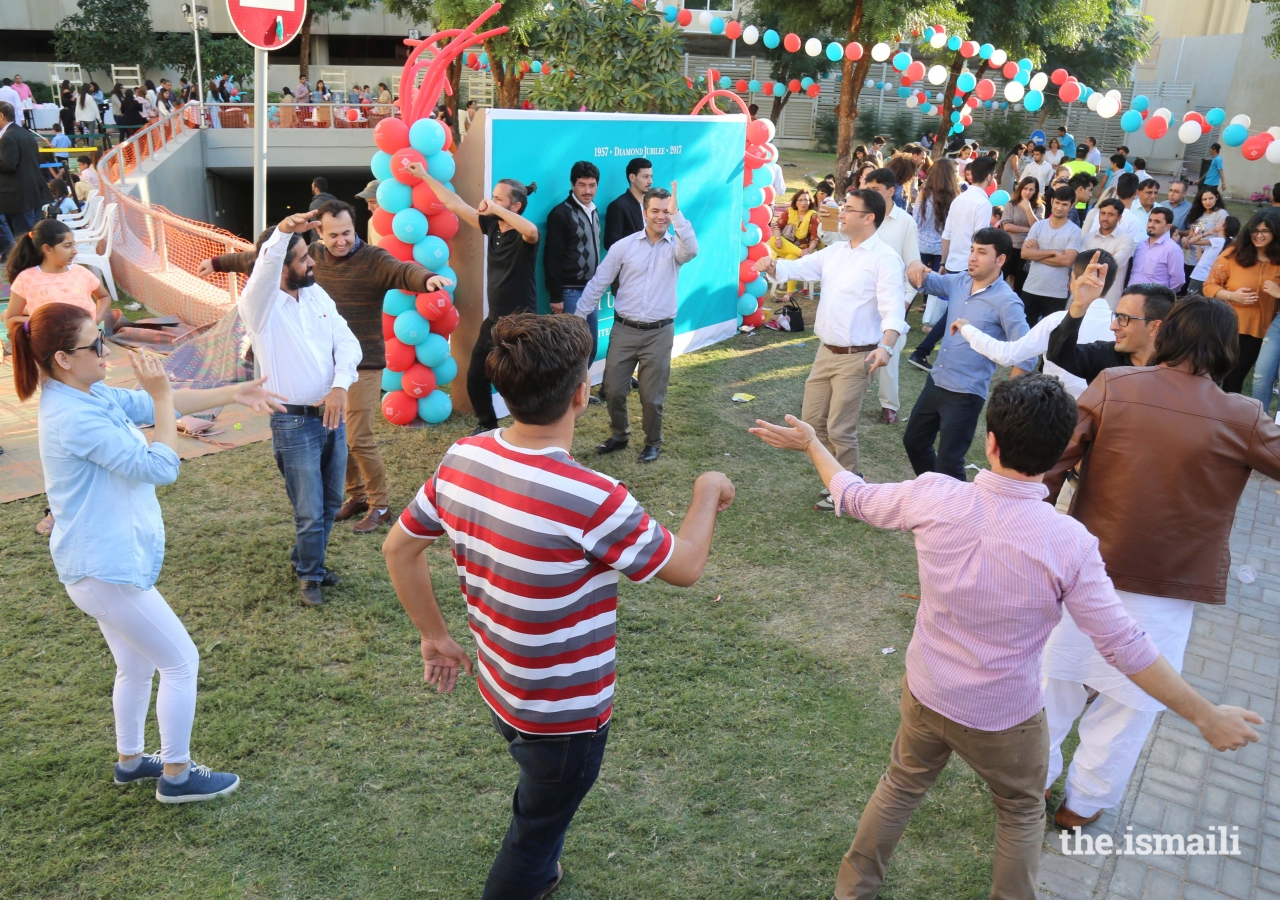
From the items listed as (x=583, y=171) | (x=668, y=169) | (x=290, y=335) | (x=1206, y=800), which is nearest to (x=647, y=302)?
(x=583, y=171)

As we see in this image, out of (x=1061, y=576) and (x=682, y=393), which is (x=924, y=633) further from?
(x=682, y=393)

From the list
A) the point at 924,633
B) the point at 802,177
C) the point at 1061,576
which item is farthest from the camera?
the point at 802,177

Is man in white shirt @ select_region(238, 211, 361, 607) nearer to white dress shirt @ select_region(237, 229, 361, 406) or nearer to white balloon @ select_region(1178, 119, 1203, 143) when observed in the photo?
white dress shirt @ select_region(237, 229, 361, 406)

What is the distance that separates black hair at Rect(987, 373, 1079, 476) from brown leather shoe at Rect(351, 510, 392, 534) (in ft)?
Result: 13.6

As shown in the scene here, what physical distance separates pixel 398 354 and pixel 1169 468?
543cm

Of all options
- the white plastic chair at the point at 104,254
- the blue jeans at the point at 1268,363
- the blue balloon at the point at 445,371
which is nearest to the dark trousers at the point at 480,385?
the blue balloon at the point at 445,371

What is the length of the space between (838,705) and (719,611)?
947 mm

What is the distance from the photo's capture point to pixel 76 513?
3.05 metres

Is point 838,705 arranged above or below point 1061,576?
below

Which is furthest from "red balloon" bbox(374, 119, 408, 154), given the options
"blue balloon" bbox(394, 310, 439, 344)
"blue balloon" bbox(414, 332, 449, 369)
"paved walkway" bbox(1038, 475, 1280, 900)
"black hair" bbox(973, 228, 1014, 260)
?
"paved walkway" bbox(1038, 475, 1280, 900)

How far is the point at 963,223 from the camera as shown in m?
9.12

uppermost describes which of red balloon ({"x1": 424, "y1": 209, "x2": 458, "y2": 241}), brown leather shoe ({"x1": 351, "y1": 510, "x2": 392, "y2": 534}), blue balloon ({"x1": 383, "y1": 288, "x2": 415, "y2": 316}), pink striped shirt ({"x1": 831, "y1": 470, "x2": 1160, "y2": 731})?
red balloon ({"x1": 424, "y1": 209, "x2": 458, "y2": 241})

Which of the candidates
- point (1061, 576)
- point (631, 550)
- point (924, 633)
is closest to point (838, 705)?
point (924, 633)

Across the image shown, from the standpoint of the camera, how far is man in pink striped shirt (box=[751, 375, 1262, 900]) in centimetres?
244
